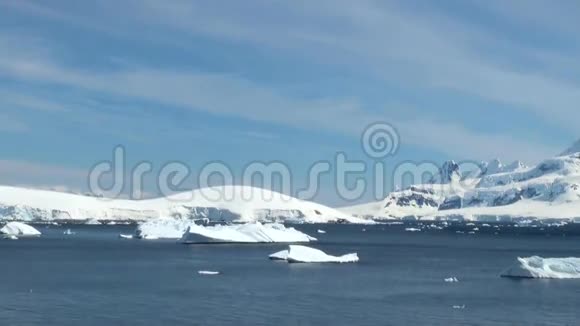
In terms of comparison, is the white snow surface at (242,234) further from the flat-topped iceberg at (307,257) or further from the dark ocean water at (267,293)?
the flat-topped iceberg at (307,257)

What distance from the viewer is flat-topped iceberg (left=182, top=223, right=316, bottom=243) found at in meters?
80.3

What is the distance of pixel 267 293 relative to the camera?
36.3m

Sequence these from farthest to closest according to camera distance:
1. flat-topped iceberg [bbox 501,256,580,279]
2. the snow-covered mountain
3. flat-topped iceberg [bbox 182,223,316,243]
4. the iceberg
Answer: the snow-covered mountain → the iceberg → flat-topped iceberg [bbox 182,223,316,243] → flat-topped iceberg [bbox 501,256,580,279]

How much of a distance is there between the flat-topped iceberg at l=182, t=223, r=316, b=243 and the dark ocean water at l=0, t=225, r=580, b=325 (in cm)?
2036

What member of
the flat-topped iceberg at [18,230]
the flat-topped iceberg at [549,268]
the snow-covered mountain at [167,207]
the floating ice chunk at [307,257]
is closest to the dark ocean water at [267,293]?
the flat-topped iceberg at [549,268]

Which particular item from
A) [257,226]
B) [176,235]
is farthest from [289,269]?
[176,235]

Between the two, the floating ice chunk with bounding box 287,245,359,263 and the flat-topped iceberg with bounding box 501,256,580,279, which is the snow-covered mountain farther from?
the flat-topped iceberg with bounding box 501,256,580,279

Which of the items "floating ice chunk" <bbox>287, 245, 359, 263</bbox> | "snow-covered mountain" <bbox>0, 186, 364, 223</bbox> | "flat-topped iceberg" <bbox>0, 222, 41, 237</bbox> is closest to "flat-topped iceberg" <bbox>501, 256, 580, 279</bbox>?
"floating ice chunk" <bbox>287, 245, 359, 263</bbox>

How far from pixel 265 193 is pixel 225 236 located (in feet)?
341

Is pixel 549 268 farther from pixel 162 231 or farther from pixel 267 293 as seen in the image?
pixel 162 231

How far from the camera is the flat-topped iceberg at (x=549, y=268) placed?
44500 mm

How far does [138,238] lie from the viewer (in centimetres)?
9544

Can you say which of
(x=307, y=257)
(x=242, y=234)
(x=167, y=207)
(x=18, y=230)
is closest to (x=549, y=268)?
(x=307, y=257)

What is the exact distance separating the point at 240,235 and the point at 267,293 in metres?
44.7
